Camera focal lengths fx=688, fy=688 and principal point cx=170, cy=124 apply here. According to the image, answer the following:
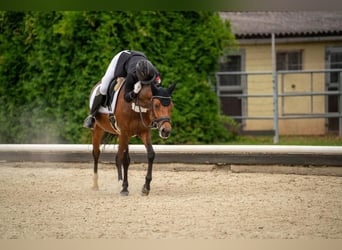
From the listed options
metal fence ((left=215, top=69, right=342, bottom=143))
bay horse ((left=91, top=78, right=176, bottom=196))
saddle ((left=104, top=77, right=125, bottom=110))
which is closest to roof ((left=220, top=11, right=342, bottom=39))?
metal fence ((left=215, top=69, right=342, bottom=143))

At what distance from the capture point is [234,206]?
6.42 m

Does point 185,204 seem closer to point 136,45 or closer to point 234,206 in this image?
point 234,206

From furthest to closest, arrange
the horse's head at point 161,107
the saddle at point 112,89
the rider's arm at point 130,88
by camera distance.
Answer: the saddle at point 112,89, the rider's arm at point 130,88, the horse's head at point 161,107

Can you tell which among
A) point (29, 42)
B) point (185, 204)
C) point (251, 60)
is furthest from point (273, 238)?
point (251, 60)

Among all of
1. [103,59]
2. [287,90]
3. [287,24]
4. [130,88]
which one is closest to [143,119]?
[130,88]

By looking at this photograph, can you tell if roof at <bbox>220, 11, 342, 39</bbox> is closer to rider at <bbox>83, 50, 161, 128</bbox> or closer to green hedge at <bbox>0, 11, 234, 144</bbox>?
green hedge at <bbox>0, 11, 234, 144</bbox>

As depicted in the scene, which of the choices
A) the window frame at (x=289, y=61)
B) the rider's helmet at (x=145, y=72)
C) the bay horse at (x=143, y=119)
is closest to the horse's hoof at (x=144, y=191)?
the bay horse at (x=143, y=119)

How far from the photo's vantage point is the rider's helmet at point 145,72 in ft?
22.4

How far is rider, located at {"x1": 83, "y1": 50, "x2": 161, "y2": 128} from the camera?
686 centimetres

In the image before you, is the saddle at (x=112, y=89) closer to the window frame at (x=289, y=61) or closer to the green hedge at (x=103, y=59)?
the green hedge at (x=103, y=59)

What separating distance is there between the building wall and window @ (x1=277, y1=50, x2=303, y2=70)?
12 centimetres

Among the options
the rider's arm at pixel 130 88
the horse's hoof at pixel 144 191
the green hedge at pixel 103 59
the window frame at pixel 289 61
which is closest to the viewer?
the rider's arm at pixel 130 88

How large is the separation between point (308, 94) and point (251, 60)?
8.15 feet

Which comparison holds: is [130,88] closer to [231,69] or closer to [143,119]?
[143,119]
